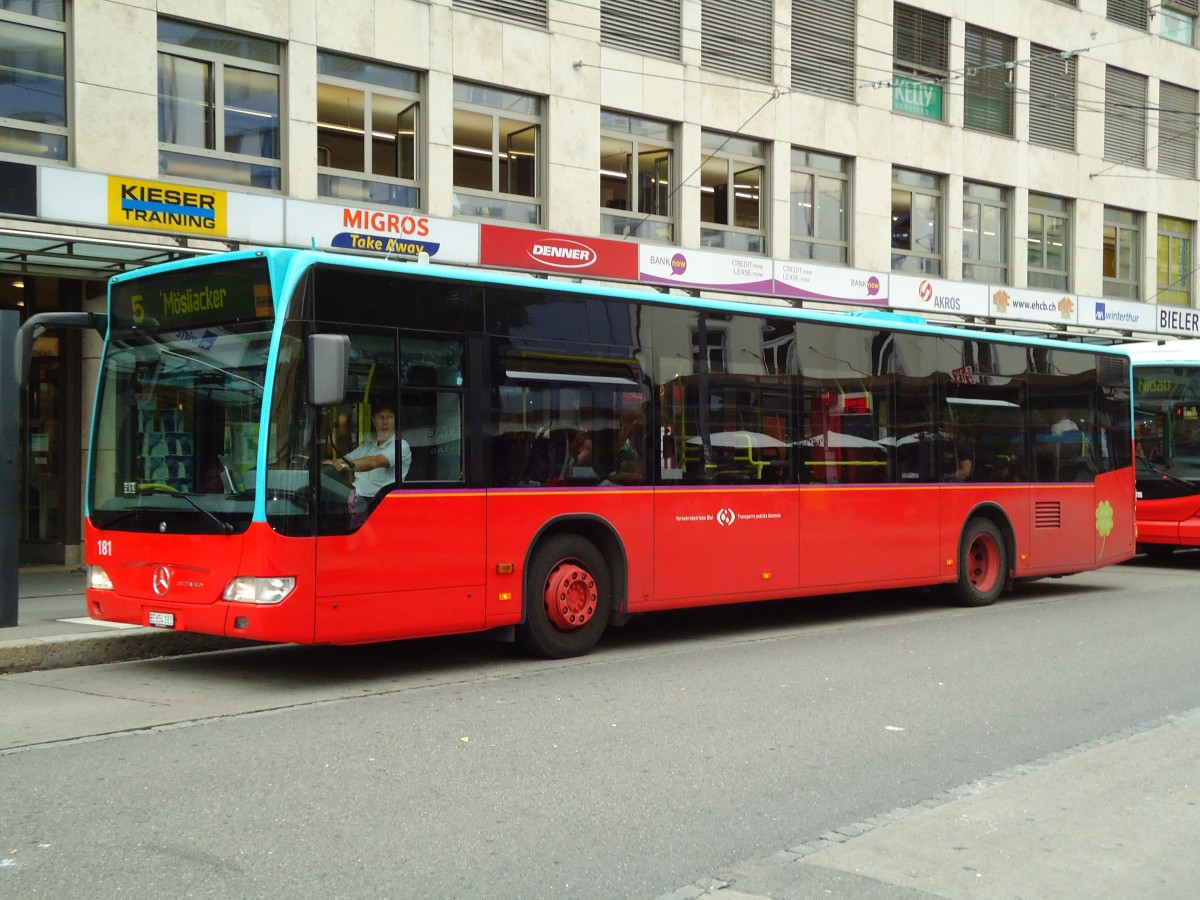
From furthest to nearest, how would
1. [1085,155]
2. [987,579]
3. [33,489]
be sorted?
[1085,155]
[33,489]
[987,579]

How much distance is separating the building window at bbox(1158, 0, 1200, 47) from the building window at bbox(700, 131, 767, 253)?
1441 centimetres

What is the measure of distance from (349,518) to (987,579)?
29.1 ft

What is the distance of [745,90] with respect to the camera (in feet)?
75.3

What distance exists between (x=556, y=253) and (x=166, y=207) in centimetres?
611

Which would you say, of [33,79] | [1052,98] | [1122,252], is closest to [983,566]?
[33,79]

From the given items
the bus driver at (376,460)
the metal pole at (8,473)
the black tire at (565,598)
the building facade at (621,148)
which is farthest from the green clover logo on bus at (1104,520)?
the metal pole at (8,473)

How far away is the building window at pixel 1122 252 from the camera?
3097 centimetres

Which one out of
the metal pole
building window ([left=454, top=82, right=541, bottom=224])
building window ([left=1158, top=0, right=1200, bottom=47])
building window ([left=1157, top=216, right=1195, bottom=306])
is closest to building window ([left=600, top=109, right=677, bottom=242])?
building window ([left=454, top=82, right=541, bottom=224])

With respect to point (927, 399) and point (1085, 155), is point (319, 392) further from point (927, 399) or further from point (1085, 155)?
point (1085, 155)

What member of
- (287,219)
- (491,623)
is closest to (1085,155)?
(287,219)

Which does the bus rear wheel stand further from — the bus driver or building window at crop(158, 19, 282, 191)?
building window at crop(158, 19, 282, 191)

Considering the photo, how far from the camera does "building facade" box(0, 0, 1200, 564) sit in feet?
51.6

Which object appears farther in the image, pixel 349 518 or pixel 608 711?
pixel 349 518

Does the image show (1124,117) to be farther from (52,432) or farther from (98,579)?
(98,579)
